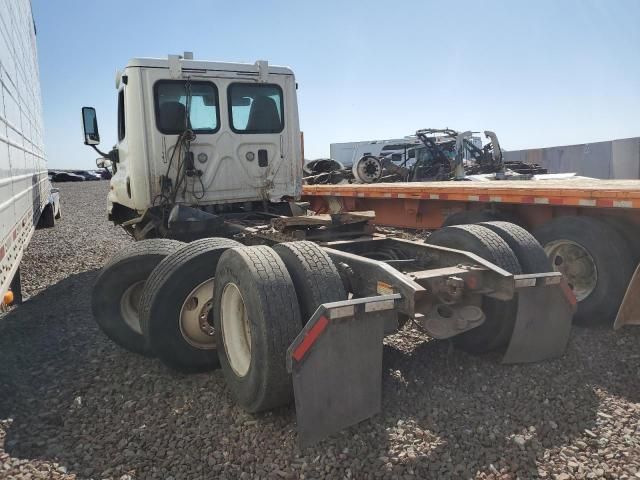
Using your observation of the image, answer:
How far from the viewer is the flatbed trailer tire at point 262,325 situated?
2.91m

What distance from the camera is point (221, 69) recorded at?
575cm

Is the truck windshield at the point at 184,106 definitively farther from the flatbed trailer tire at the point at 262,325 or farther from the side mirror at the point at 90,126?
the flatbed trailer tire at the point at 262,325

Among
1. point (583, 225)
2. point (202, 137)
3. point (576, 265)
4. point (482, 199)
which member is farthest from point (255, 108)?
point (576, 265)

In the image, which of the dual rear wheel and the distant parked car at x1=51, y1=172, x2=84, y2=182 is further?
the distant parked car at x1=51, y1=172, x2=84, y2=182

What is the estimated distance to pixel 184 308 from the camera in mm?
3766

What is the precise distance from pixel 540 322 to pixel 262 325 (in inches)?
80.2

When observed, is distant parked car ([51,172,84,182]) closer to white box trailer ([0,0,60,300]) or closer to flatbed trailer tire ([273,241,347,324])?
white box trailer ([0,0,60,300])

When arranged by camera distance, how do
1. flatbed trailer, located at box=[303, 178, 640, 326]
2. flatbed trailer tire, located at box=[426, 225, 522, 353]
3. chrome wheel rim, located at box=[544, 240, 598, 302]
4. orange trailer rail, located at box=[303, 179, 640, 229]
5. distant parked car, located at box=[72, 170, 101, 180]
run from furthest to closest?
distant parked car, located at box=[72, 170, 101, 180] < chrome wheel rim, located at box=[544, 240, 598, 302] < orange trailer rail, located at box=[303, 179, 640, 229] < flatbed trailer, located at box=[303, 178, 640, 326] < flatbed trailer tire, located at box=[426, 225, 522, 353]

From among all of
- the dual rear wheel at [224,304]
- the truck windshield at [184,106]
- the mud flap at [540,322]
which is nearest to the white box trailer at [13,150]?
the dual rear wheel at [224,304]

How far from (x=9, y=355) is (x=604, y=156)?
53.5 ft

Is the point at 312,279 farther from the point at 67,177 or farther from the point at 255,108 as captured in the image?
the point at 67,177

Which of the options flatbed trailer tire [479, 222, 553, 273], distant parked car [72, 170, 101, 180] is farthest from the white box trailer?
distant parked car [72, 170, 101, 180]

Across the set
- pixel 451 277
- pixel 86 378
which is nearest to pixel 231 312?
pixel 86 378

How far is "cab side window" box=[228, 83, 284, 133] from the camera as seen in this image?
590 centimetres
